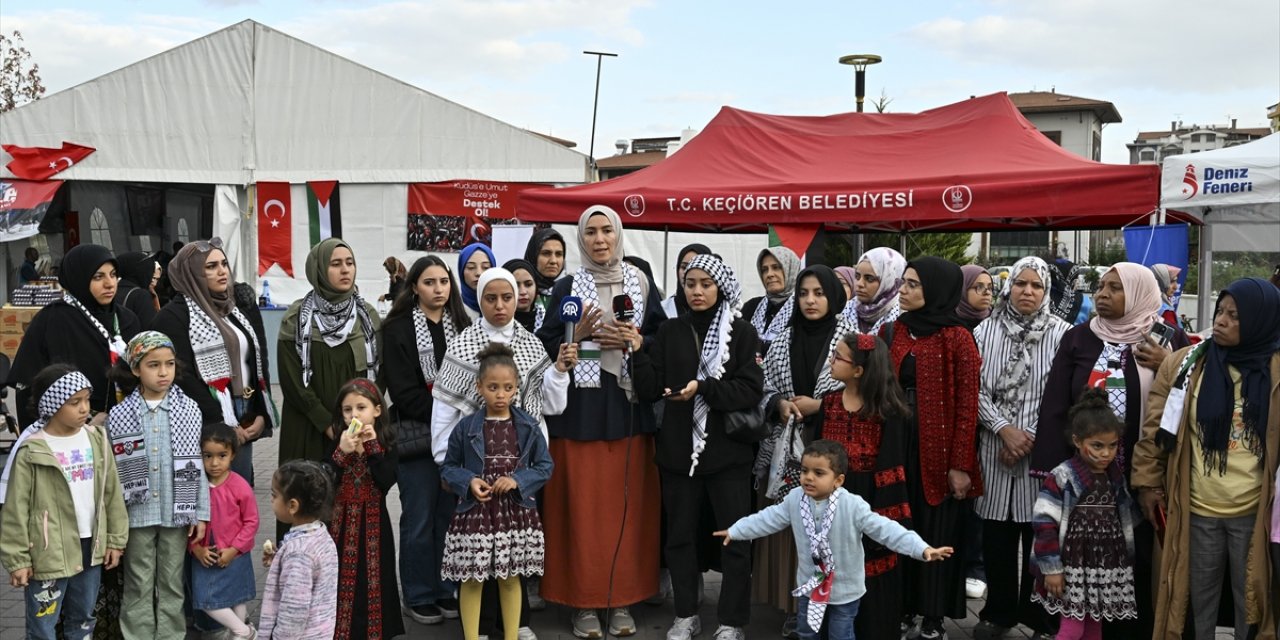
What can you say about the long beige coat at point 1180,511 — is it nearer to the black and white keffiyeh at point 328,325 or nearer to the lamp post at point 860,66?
the black and white keffiyeh at point 328,325

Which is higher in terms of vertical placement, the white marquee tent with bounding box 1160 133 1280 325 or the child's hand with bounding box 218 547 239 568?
the white marquee tent with bounding box 1160 133 1280 325

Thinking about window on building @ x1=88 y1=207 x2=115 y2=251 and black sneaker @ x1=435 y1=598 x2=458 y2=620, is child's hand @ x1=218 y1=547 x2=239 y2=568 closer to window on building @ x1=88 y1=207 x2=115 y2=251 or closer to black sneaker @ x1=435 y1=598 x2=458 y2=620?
black sneaker @ x1=435 y1=598 x2=458 y2=620

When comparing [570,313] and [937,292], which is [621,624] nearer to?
[570,313]

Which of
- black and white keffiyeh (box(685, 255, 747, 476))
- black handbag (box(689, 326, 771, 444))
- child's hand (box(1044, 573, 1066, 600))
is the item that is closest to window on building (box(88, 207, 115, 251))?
black and white keffiyeh (box(685, 255, 747, 476))

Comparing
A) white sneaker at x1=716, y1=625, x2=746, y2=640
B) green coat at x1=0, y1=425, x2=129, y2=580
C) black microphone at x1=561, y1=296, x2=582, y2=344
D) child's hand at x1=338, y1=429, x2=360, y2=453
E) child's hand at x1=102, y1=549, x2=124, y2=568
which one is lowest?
white sneaker at x1=716, y1=625, x2=746, y2=640

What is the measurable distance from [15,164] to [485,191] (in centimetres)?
610

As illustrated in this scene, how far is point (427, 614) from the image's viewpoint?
506 cm

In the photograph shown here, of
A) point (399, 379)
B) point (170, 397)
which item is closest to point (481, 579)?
point (399, 379)

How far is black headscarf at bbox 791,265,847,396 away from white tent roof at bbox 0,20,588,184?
9162 millimetres

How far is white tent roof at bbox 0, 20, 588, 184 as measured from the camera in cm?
1349

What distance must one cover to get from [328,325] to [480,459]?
3.33ft

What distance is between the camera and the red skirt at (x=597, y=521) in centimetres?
480

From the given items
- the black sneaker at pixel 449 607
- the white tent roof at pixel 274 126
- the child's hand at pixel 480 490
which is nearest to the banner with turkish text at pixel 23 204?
the white tent roof at pixel 274 126

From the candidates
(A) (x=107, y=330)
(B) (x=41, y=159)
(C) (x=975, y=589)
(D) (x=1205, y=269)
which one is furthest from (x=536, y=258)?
(B) (x=41, y=159)
